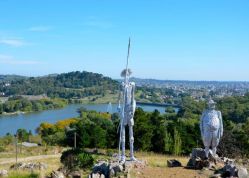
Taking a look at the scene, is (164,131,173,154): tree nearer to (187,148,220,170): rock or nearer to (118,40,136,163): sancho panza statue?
(187,148,220,170): rock

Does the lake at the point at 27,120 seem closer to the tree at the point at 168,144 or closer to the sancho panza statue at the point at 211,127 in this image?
the tree at the point at 168,144

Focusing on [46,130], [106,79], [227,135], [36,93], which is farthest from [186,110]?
[106,79]

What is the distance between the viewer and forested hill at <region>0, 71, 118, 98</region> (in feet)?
510

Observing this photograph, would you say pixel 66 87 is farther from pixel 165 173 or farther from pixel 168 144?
pixel 165 173

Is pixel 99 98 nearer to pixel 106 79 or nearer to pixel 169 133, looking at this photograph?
pixel 106 79

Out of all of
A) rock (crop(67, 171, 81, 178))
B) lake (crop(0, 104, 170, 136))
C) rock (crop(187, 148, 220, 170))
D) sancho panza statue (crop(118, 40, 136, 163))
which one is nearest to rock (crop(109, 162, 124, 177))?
sancho panza statue (crop(118, 40, 136, 163))

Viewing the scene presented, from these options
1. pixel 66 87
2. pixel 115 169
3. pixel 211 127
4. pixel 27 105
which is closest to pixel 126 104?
pixel 115 169

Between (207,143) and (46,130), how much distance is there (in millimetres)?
44920

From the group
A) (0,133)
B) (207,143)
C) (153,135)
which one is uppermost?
(207,143)

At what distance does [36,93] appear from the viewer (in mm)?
155750

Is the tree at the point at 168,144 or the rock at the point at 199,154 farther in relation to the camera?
the tree at the point at 168,144

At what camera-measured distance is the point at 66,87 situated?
179625 mm

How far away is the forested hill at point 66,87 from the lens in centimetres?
15538

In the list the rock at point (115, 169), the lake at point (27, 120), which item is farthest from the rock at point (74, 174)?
the lake at point (27, 120)
